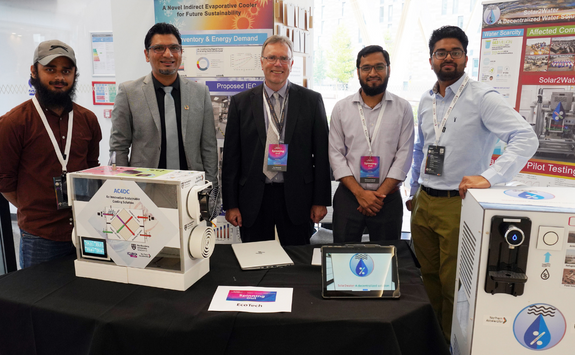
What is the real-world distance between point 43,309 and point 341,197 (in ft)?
5.29

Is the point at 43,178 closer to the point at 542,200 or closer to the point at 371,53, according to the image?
the point at 371,53

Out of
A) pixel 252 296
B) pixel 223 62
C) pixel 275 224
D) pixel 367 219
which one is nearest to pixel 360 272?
pixel 252 296

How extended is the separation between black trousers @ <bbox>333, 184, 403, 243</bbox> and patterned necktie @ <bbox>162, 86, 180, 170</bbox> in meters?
1.02

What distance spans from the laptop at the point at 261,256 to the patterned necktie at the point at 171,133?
718 mm

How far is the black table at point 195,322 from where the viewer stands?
1245mm

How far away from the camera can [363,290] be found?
4.56 feet

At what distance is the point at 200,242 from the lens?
148 cm

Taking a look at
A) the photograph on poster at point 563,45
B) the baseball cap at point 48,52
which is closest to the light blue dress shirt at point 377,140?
the photograph on poster at point 563,45

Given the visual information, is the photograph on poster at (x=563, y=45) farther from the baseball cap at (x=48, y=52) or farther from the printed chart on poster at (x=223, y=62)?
the baseball cap at (x=48, y=52)

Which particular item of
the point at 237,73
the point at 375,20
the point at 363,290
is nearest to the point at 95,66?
the point at 237,73

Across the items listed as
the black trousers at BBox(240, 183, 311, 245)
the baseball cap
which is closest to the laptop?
the black trousers at BBox(240, 183, 311, 245)

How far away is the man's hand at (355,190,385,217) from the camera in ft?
7.40

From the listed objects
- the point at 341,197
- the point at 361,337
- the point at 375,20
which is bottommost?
the point at 361,337

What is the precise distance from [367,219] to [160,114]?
138 cm
